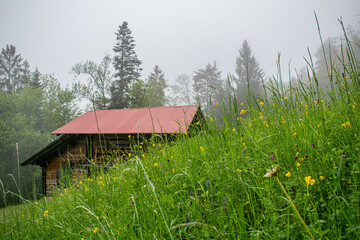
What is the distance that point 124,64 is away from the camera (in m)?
32.5

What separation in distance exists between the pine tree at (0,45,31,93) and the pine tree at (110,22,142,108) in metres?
29.9

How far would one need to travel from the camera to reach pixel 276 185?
1.21 m

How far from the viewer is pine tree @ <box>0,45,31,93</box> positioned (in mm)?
45875

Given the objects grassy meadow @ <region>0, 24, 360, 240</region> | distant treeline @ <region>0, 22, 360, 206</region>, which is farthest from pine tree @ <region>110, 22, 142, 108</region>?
grassy meadow @ <region>0, 24, 360, 240</region>

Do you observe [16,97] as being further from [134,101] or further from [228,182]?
[228,182]

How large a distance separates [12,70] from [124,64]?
110 feet


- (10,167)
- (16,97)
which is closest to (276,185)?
(10,167)

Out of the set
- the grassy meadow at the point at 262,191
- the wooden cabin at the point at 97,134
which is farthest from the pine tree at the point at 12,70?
the grassy meadow at the point at 262,191

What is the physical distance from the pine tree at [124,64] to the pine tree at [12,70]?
29.9 meters

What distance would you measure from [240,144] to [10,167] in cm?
4217

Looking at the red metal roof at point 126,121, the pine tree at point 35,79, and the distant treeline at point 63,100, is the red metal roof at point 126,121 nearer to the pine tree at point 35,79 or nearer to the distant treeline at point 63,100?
the distant treeline at point 63,100

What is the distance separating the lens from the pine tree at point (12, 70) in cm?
4588

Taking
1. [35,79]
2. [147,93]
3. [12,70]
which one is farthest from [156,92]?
[12,70]

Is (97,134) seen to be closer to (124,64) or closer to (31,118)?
(124,64)
